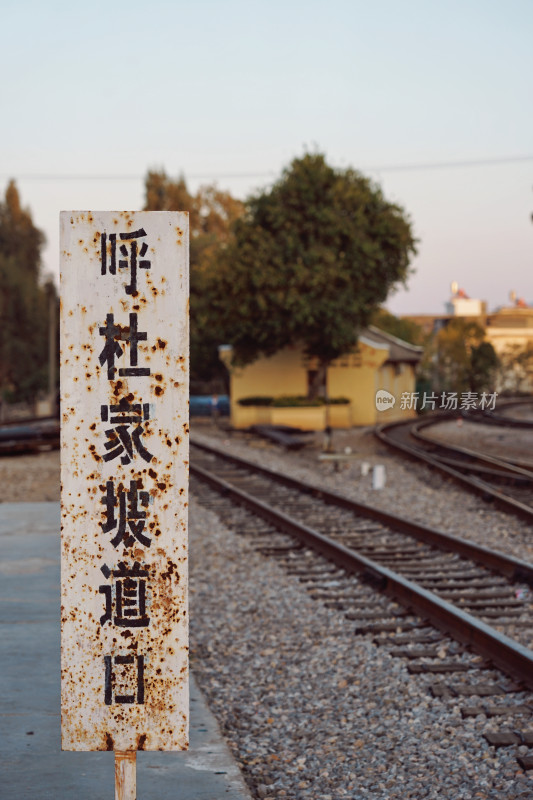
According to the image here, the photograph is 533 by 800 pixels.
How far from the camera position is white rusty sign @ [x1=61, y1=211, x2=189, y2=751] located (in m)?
2.94

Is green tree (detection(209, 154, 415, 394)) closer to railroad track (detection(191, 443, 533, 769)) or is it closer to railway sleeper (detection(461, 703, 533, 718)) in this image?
railroad track (detection(191, 443, 533, 769))

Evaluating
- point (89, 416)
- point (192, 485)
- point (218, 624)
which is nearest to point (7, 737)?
point (89, 416)

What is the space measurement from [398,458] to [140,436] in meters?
20.4

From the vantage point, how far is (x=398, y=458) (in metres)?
23.0

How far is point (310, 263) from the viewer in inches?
1427

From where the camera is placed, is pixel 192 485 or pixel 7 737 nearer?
pixel 7 737

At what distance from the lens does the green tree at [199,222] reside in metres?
56.4

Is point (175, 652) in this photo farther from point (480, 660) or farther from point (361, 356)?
point (361, 356)

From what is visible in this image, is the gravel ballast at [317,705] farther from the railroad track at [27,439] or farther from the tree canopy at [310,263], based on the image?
the tree canopy at [310,263]

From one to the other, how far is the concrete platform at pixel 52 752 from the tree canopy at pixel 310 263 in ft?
96.6

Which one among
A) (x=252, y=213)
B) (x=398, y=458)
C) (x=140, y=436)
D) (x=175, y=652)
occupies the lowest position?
(x=398, y=458)

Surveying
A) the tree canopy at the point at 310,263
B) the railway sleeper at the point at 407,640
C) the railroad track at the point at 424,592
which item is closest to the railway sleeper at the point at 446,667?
the railroad track at the point at 424,592

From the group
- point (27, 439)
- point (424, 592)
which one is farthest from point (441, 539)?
point (27, 439)

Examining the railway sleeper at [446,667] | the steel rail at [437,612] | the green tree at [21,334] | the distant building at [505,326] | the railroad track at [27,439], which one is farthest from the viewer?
the distant building at [505,326]
